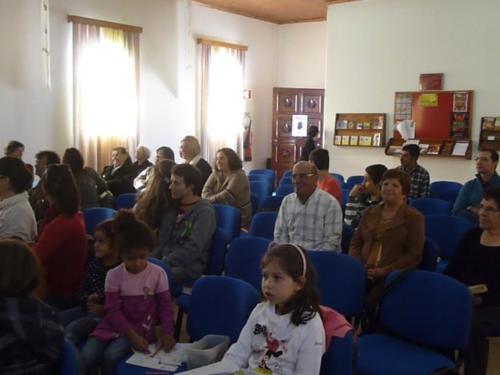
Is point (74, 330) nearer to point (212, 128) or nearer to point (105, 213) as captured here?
point (105, 213)

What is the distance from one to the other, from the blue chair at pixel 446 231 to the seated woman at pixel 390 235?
0.84m

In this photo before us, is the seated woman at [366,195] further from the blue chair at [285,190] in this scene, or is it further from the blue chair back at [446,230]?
the blue chair at [285,190]

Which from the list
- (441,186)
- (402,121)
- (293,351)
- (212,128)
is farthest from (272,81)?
(293,351)

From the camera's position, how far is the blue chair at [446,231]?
4.12 meters

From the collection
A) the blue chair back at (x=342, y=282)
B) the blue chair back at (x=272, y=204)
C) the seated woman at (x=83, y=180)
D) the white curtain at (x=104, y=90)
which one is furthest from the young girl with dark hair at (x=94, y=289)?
the white curtain at (x=104, y=90)

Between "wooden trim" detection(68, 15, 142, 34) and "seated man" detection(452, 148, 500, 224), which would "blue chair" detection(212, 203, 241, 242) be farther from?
"wooden trim" detection(68, 15, 142, 34)

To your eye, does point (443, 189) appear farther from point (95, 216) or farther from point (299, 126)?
point (299, 126)

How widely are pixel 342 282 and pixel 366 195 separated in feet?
4.81

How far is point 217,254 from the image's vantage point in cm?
357

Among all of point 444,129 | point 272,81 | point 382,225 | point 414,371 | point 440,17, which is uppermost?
point 440,17

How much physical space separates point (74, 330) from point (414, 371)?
158cm

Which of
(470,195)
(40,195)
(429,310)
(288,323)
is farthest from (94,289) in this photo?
(470,195)

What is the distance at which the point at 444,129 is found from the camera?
7.70 metres

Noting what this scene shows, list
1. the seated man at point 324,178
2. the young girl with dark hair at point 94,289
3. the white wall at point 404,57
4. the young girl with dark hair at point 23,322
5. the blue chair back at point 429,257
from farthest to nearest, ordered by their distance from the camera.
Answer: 1. the white wall at point 404,57
2. the seated man at point 324,178
3. the blue chair back at point 429,257
4. the young girl with dark hair at point 94,289
5. the young girl with dark hair at point 23,322
